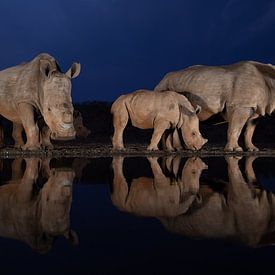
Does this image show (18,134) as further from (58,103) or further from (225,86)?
(225,86)

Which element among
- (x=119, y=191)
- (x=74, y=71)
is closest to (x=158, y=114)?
(x=74, y=71)

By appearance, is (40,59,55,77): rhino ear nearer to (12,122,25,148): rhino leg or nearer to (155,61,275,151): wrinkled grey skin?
(12,122,25,148): rhino leg

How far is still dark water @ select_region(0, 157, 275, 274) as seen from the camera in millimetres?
2424

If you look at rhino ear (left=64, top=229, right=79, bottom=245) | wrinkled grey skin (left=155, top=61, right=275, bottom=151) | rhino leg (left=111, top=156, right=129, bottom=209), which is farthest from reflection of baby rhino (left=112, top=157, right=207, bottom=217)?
wrinkled grey skin (left=155, top=61, right=275, bottom=151)

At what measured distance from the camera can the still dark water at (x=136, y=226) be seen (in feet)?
7.95

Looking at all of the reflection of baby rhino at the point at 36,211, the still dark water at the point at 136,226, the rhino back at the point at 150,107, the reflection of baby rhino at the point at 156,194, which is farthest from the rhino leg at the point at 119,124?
the reflection of baby rhino at the point at 36,211

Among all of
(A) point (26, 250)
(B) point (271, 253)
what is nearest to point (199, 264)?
(B) point (271, 253)

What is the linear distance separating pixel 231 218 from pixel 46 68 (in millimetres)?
8440

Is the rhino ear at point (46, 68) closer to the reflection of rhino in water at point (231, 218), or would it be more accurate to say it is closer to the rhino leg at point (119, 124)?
the rhino leg at point (119, 124)

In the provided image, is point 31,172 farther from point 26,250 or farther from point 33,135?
point 33,135

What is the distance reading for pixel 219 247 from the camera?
272cm

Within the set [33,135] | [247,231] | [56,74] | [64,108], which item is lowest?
[33,135]

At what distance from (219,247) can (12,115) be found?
1041 cm

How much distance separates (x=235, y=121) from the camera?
1207 cm
